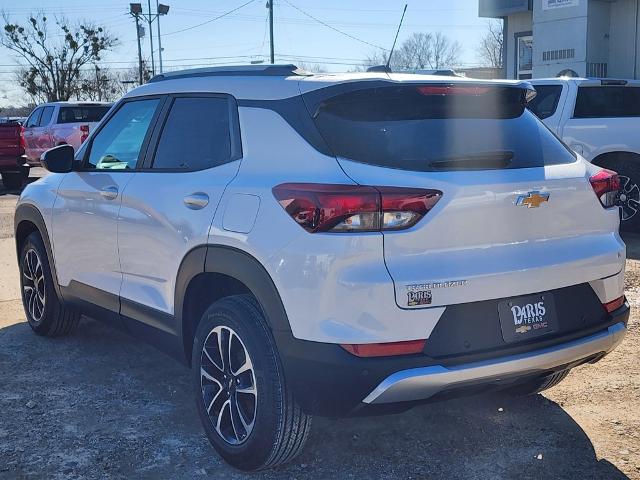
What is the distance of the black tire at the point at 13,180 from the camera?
16578 millimetres

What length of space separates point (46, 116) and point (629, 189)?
13934mm

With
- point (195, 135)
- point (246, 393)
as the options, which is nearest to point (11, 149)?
point (195, 135)

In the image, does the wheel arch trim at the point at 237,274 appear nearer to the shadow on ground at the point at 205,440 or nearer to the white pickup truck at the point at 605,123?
the shadow on ground at the point at 205,440

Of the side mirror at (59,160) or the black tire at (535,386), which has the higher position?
the side mirror at (59,160)

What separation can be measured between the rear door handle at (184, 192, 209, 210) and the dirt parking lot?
1183 mm

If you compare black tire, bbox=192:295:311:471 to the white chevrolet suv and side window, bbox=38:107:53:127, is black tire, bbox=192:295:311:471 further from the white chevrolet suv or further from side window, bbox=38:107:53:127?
side window, bbox=38:107:53:127

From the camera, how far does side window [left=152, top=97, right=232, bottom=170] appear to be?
3.57 meters

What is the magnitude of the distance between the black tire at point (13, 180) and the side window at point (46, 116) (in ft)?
5.08

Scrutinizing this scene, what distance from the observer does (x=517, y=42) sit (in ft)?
63.8

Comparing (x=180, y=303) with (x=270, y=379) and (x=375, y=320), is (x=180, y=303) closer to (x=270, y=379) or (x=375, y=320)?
(x=270, y=379)

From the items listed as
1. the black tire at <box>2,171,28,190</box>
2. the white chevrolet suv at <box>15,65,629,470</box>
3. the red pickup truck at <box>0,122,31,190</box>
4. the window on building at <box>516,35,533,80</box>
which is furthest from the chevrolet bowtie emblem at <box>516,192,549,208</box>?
the window on building at <box>516,35,533,80</box>

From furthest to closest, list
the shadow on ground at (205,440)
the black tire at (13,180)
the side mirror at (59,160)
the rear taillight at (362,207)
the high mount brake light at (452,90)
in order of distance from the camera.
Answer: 1. the black tire at (13,180)
2. the side mirror at (59,160)
3. the shadow on ground at (205,440)
4. the high mount brake light at (452,90)
5. the rear taillight at (362,207)

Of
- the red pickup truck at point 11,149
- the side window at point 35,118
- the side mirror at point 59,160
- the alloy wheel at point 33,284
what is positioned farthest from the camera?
the side window at point 35,118

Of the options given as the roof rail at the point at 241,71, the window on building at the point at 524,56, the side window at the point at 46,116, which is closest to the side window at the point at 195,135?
the roof rail at the point at 241,71
